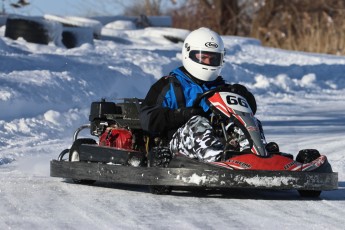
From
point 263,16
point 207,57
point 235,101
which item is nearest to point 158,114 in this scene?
point 235,101

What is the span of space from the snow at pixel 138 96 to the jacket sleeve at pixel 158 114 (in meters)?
0.48

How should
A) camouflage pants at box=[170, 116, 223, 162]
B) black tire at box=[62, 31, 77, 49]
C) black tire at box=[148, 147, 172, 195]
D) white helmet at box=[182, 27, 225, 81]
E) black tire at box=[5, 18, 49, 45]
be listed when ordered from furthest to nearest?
black tire at box=[62, 31, 77, 49] → black tire at box=[5, 18, 49, 45] → white helmet at box=[182, 27, 225, 81] → black tire at box=[148, 147, 172, 195] → camouflage pants at box=[170, 116, 223, 162]

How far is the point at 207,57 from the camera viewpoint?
836cm

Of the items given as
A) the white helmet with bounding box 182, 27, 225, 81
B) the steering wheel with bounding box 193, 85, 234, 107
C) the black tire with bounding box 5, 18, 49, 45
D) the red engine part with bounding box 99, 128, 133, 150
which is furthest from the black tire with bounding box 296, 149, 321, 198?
the black tire with bounding box 5, 18, 49, 45

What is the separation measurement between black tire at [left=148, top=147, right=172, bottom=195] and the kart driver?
5.9 inches

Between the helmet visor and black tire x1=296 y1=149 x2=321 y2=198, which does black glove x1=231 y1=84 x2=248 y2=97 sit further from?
black tire x1=296 y1=149 x2=321 y2=198

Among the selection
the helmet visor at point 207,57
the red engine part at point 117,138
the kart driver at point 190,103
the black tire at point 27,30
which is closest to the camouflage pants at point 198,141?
the kart driver at point 190,103

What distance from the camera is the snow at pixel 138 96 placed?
6.46 meters

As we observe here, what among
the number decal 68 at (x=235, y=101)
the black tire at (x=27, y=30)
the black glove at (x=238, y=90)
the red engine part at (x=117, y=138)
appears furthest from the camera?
the black tire at (x=27, y=30)

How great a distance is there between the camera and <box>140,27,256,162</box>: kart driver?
298 inches

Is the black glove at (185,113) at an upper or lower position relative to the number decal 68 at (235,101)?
lower

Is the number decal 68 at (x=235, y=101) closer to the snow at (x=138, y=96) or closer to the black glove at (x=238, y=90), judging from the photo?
the black glove at (x=238, y=90)

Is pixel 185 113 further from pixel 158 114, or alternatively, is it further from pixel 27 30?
pixel 27 30

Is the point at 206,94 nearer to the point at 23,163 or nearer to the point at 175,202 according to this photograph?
the point at 175,202
